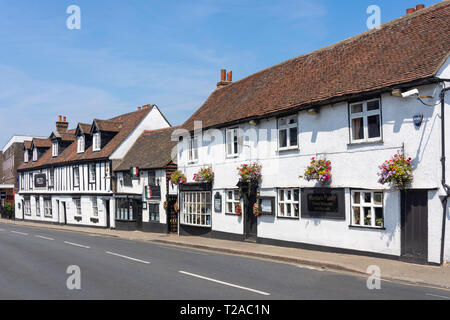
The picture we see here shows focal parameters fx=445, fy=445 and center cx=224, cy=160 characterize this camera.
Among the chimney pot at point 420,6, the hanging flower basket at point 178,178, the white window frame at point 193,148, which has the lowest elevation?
the hanging flower basket at point 178,178

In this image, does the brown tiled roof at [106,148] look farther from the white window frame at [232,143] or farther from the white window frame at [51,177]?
the white window frame at [232,143]

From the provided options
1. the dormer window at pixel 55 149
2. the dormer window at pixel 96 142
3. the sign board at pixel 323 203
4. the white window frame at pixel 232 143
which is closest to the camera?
the sign board at pixel 323 203

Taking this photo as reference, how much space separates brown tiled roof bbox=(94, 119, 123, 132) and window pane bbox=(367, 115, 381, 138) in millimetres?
25671

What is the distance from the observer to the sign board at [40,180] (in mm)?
43625

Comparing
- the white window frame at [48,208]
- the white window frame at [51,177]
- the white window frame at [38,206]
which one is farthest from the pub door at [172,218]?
the white window frame at [38,206]

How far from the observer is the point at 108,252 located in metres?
16.9

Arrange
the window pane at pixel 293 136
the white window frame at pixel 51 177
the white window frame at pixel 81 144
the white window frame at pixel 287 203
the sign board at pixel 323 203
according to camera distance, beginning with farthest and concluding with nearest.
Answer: the white window frame at pixel 51 177 < the white window frame at pixel 81 144 < the window pane at pixel 293 136 < the white window frame at pixel 287 203 < the sign board at pixel 323 203

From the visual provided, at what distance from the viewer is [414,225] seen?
42.3 ft

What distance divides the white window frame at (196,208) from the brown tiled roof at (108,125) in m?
13.6

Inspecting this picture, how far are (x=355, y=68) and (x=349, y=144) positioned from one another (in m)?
3.08

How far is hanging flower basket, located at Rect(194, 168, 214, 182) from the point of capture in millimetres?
22105

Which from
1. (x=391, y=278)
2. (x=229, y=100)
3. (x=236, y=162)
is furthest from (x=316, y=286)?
(x=229, y=100)
